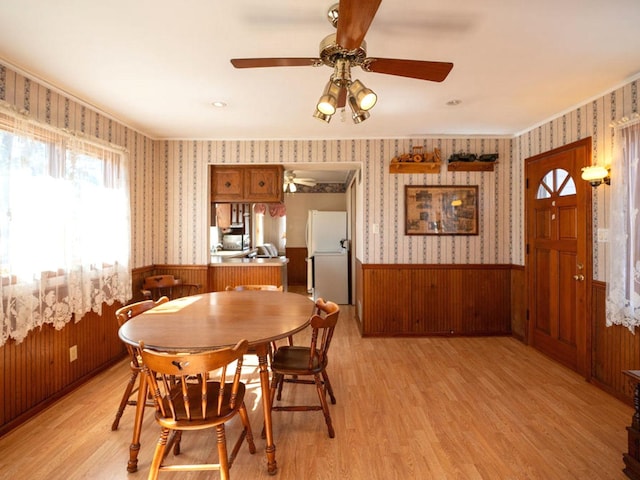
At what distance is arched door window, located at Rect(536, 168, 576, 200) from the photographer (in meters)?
3.18

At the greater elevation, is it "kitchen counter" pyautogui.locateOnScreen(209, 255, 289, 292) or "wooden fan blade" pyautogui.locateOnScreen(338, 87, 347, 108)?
"wooden fan blade" pyautogui.locateOnScreen(338, 87, 347, 108)

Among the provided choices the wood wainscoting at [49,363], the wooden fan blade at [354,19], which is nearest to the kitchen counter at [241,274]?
the wood wainscoting at [49,363]

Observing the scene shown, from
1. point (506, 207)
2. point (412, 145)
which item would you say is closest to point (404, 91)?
point (412, 145)

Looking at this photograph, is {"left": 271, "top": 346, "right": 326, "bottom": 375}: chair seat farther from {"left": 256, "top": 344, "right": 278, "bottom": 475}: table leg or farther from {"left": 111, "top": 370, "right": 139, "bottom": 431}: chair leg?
{"left": 111, "top": 370, "right": 139, "bottom": 431}: chair leg

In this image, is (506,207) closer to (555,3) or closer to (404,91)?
(404,91)

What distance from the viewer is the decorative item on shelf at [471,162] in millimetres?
4016

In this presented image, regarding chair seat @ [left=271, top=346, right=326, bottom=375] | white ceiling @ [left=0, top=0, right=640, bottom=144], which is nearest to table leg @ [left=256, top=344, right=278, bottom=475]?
chair seat @ [left=271, top=346, right=326, bottom=375]

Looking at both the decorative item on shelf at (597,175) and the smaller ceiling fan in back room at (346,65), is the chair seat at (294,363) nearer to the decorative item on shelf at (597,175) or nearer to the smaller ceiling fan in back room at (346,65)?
the smaller ceiling fan in back room at (346,65)

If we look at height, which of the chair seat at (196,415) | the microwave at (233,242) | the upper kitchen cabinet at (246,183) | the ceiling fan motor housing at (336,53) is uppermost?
the ceiling fan motor housing at (336,53)

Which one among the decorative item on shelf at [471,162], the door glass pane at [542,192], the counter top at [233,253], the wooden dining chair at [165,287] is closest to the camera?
the door glass pane at [542,192]

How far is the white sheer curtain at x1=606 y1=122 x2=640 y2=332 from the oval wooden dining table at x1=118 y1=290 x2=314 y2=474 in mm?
2327

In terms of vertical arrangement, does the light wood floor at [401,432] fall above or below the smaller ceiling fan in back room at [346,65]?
below

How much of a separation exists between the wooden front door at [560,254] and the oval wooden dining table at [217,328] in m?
2.52

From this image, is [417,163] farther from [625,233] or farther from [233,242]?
[233,242]
